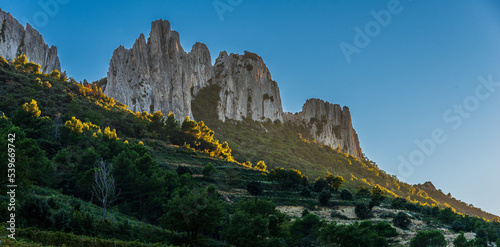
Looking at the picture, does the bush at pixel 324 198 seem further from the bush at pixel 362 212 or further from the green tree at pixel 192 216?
the green tree at pixel 192 216

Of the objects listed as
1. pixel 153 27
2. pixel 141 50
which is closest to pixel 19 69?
pixel 141 50

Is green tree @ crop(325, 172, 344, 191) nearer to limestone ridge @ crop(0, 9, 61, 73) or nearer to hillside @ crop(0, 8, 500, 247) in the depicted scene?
hillside @ crop(0, 8, 500, 247)

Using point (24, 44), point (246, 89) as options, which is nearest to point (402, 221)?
point (246, 89)

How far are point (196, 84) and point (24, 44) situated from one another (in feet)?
184

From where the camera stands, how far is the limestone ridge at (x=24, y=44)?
110 metres

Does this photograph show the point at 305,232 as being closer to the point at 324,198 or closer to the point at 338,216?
the point at 338,216

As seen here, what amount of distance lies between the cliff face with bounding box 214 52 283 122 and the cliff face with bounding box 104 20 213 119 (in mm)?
14364

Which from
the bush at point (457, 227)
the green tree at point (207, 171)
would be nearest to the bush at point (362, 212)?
the bush at point (457, 227)

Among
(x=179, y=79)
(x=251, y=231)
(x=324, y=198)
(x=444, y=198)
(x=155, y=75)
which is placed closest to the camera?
(x=251, y=231)

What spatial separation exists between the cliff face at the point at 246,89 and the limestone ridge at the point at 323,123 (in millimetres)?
15014

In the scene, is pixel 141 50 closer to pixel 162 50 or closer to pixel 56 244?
pixel 162 50

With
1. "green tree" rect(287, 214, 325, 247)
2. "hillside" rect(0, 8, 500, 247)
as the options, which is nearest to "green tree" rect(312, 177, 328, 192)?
"hillside" rect(0, 8, 500, 247)

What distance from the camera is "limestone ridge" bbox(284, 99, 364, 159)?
183 metres

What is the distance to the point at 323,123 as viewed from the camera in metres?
187
